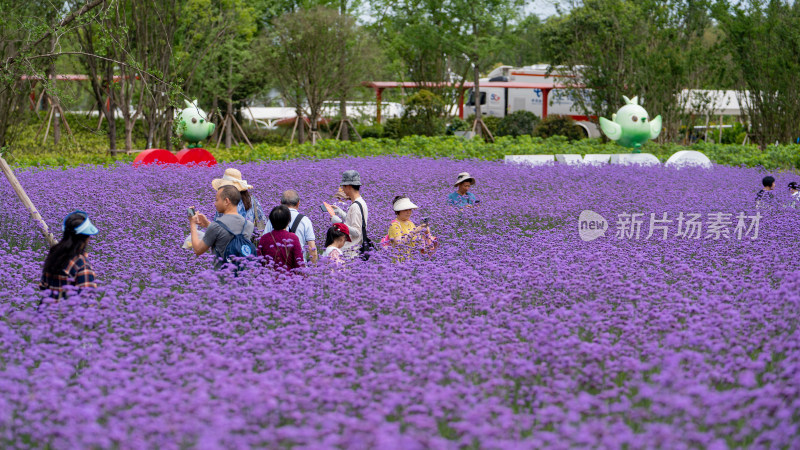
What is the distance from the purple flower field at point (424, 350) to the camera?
3270mm

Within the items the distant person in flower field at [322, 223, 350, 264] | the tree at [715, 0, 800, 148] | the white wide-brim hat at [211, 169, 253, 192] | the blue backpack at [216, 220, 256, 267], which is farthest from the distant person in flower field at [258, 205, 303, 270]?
the tree at [715, 0, 800, 148]

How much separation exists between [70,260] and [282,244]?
1.44m

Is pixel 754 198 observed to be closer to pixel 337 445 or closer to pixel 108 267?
pixel 108 267

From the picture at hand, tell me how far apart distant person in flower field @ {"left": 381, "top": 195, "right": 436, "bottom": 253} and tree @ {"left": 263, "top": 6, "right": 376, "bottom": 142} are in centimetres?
1747

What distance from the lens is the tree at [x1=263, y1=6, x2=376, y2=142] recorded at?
979 inches

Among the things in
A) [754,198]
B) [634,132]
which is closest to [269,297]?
[754,198]

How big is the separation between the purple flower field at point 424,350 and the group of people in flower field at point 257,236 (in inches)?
7.8

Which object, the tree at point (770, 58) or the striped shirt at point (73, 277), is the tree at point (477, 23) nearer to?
the tree at point (770, 58)

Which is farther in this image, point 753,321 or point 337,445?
point 753,321

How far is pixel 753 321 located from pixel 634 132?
47.5 feet

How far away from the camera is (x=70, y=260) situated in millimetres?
5234

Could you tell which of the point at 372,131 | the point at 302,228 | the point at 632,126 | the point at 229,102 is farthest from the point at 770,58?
the point at 302,228

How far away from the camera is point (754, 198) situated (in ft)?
35.7

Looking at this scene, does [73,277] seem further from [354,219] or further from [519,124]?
[519,124]
